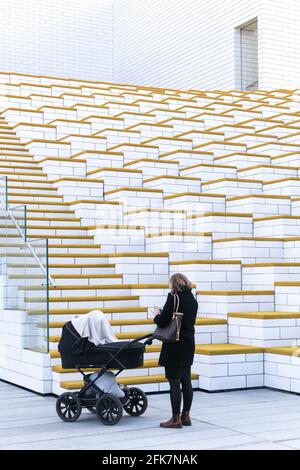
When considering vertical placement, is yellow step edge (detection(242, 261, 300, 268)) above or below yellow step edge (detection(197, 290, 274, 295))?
above

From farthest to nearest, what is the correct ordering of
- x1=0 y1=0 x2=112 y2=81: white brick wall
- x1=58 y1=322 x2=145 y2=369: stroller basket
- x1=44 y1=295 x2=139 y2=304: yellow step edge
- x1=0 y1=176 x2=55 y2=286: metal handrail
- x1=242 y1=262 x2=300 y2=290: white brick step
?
x1=0 y1=0 x2=112 y2=81: white brick wall
x1=242 y1=262 x2=300 y2=290: white brick step
x1=44 y1=295 x2=139 y2=304: yellow step edge
x1=0 y1=176 x2=55 y2=286: metal handrail
x1=58 y1=322 x2=145 y2=369: stroller basket

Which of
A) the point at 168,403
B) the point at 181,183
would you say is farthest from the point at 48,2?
the point at 168,403

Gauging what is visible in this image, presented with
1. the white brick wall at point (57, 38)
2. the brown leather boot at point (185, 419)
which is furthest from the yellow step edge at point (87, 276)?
the white brick wall at point (57, 38)

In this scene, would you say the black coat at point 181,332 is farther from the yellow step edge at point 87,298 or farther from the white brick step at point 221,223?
the white brick step at point 221,223

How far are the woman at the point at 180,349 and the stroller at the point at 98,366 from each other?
0.75 ft

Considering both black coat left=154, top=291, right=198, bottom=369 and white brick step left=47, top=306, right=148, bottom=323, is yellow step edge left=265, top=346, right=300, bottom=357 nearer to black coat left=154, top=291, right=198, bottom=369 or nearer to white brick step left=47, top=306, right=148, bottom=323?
white brick step left=47, top=306, right=148, bottom=323

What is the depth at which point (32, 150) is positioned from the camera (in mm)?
10578

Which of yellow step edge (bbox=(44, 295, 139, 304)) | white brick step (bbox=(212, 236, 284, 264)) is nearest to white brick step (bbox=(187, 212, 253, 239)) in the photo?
white brick step (bbox=(212, 236, 284, 264))

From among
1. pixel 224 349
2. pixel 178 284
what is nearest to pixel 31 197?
pixel 224 349

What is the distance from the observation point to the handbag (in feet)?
16.4

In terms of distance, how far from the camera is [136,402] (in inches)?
215

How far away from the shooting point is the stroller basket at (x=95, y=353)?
520cm

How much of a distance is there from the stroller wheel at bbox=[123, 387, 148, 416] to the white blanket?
463 mm
